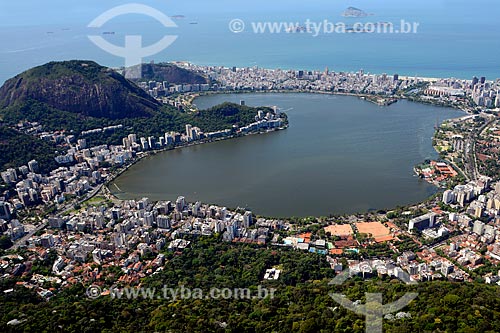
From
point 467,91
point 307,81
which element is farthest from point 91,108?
point 467,91

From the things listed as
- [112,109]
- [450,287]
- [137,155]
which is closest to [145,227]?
[137,155]

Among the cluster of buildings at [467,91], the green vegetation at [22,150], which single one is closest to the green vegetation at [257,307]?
the green vegetation at [22,150]

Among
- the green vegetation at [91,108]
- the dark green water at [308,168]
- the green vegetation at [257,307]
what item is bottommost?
the green vegetation at [257,307]

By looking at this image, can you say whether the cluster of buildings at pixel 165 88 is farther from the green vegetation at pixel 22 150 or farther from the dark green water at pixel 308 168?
the green vegetation at pixel 22 150

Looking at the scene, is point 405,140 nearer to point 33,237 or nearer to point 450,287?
point 450,287

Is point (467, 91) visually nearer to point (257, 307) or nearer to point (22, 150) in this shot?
point (257, 307)

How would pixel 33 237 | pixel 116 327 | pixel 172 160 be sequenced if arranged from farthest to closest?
pixel 172 160 → pixel 33 237 → pixel 116 327

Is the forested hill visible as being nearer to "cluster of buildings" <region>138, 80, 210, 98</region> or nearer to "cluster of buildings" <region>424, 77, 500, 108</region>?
"cluster of buildings" <region>138, 80, 210, 98</region>

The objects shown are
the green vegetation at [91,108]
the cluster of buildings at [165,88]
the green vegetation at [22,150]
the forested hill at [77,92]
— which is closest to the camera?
the green vegetation at [22,150]
